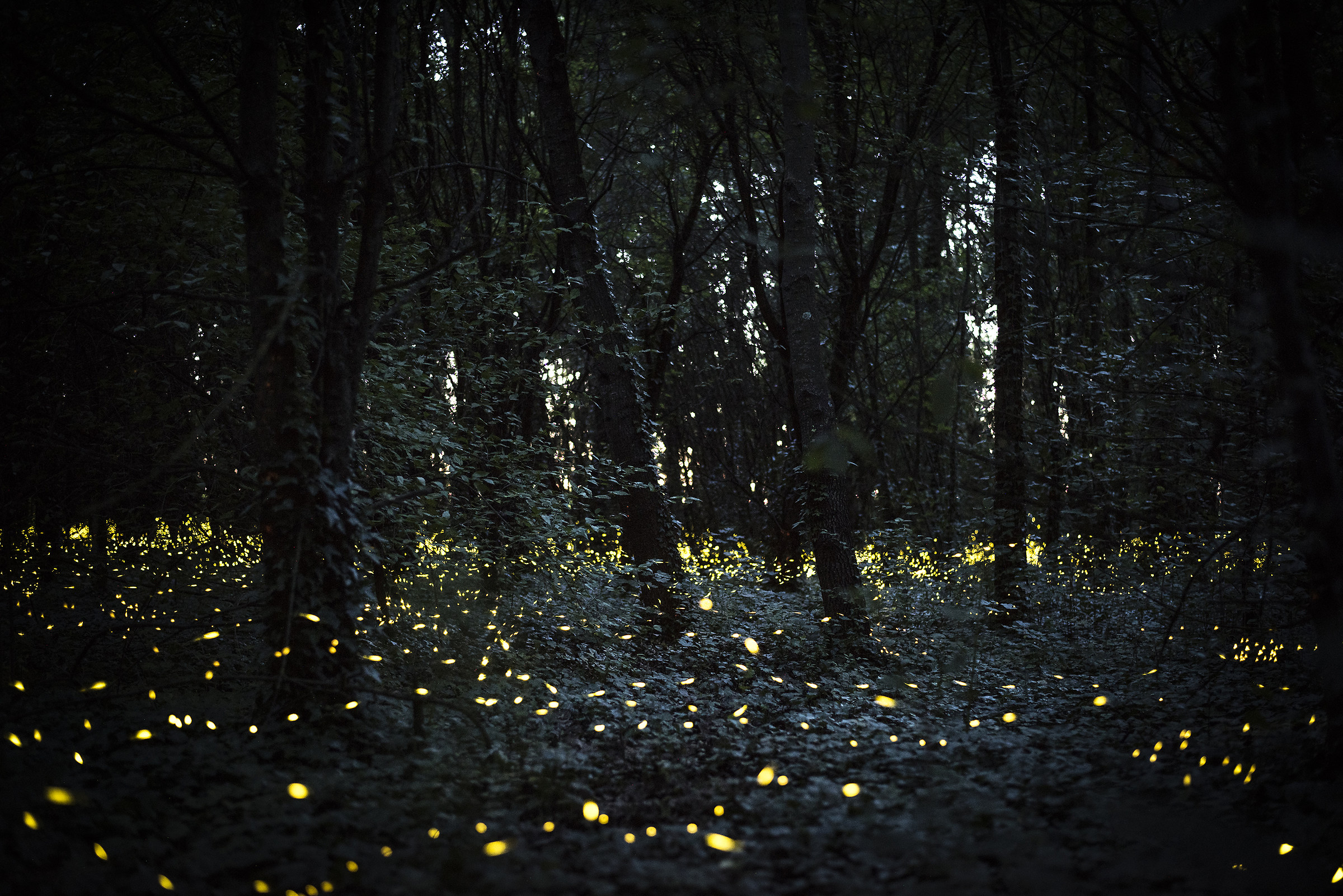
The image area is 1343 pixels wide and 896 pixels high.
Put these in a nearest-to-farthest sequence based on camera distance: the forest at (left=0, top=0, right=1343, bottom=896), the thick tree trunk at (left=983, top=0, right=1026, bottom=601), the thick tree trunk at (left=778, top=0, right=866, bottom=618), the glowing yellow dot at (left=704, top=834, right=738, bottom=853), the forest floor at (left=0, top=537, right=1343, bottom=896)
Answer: the forest floor at (left=0, top=537, right=1343, bottom=896) → the glowing yellow dot at (left=704, top=834, right=738, bottom=853) → the forest at (left=0, top=0, right=1343, bottom=896) → the thick tree trunk at (left=778, top=0, right=866, bottom=618) → the thick tree trunk at (left=983, top=0, right=1026, bottom=601)

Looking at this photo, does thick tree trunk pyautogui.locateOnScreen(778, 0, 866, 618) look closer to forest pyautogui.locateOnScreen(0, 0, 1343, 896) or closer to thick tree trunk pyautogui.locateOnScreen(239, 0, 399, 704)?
forest pyautogui.locateOnScreen(0, 0, 1343, 896)

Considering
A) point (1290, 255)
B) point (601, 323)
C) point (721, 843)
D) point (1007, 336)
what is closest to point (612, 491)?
point (601, 323)

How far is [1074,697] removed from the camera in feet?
20.1

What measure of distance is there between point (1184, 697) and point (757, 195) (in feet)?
27.6

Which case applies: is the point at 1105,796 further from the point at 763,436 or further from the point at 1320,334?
the point at 763,436

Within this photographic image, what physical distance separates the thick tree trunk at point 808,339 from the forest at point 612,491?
2.2 inches

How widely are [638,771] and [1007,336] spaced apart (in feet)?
22.1

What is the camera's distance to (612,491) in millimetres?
7871

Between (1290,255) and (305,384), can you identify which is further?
(305,384)

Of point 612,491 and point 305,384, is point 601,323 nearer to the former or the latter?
point 612,491

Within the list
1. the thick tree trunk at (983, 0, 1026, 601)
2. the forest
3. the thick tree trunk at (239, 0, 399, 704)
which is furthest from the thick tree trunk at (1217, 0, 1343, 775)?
the thick tree trunk at (983, 0, 1026, 601)

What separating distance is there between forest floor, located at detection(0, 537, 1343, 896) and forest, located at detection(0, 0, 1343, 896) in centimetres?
3

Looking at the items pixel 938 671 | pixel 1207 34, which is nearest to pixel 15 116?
pixel 1207 34

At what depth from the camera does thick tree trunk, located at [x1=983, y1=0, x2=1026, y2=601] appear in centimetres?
870
